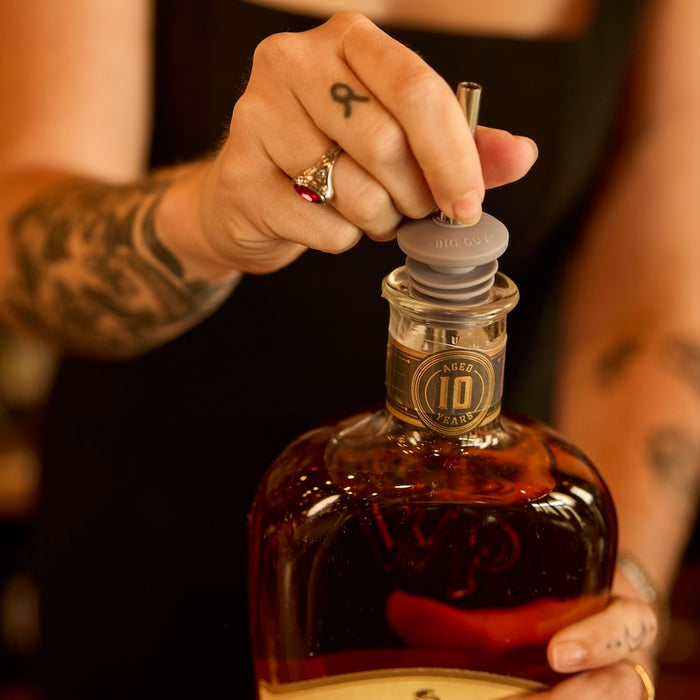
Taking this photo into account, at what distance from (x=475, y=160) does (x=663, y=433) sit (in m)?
0.47

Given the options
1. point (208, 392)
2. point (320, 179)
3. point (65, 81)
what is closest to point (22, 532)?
point (208, 392)

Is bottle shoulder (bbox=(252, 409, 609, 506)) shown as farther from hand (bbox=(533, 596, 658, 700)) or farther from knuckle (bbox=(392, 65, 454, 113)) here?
knuckle (bbox=(392, 65, 454, 113))

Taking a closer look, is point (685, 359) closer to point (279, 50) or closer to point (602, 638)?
point (602, 638)

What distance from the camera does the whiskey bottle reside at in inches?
18.6

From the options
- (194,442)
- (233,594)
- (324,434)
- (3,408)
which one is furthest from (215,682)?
(3,408)

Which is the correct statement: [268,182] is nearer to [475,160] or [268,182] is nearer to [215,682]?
[475,160]

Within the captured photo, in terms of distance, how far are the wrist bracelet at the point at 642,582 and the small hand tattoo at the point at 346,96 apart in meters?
0.44

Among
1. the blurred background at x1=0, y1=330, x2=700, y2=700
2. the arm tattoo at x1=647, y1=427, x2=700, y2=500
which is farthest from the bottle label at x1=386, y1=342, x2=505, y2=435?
the blurred background at x1=0, y1=330, x2=700, y2=700

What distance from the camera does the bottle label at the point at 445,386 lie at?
0.41 metres

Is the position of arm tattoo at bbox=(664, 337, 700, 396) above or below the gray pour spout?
below

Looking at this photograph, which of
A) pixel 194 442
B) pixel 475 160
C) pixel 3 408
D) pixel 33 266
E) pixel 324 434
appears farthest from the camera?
pixel 3 408

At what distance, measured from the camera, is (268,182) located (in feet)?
1.35

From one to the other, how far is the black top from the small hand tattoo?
42cm

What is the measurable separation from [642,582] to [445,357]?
35 centimetres
